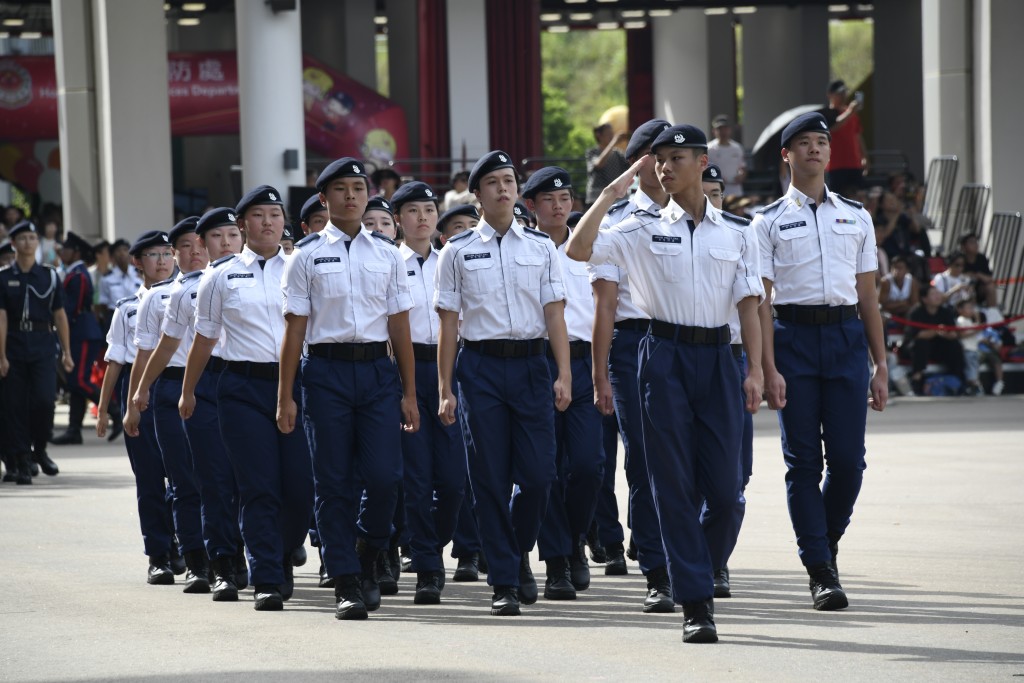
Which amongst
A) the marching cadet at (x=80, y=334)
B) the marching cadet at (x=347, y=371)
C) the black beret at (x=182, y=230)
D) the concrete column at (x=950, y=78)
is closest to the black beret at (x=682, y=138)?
the marching cadet at (x=347, y=371)

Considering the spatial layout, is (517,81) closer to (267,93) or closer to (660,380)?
(267,93)

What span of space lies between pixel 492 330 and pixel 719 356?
4.71ft

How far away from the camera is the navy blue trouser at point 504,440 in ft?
27.7

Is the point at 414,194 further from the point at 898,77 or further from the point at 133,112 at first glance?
the point at 898,77

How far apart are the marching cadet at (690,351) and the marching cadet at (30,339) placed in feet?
31.5

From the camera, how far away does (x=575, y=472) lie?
918 centimetres

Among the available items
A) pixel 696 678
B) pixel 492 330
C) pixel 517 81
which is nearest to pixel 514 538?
pixel 492 330

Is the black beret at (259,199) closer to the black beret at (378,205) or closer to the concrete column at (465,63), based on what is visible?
the black beret at (378,205)

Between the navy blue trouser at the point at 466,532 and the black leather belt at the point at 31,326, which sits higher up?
the black leather belt at the point at 31,326

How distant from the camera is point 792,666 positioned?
6.75 metres

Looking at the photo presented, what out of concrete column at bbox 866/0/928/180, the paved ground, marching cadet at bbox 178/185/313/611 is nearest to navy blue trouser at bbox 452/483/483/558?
the paved ground

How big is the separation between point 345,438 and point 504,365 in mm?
852

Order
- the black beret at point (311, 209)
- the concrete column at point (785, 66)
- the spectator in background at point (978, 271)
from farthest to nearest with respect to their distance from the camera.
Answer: the concrete column at point (785, 66)
the spectator in background at point (978, 271)
the black beret at point (311, 209)

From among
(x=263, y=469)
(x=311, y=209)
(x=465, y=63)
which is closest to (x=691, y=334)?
(x=263, y=469)
